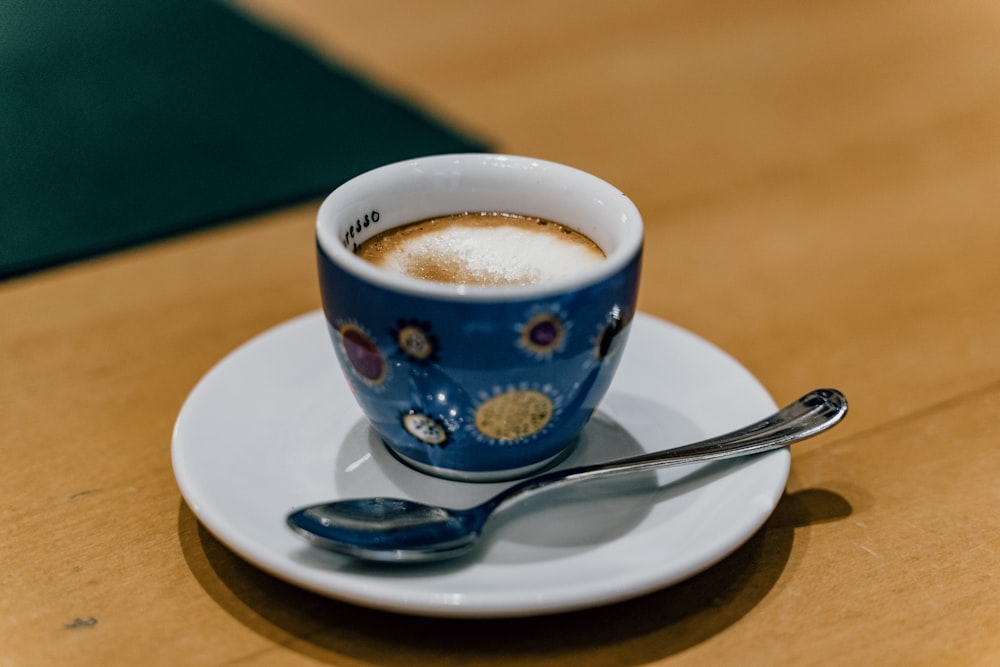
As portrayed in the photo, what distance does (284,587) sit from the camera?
0.53 meters

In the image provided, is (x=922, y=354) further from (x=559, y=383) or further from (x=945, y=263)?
(x=559, y=383)

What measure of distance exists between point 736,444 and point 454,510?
167 millimetres

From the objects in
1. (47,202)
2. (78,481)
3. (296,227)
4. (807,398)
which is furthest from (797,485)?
(47,202)

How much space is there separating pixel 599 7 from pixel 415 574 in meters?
1.20

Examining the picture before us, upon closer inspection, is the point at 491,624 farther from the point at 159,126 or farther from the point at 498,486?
the point at 159,126

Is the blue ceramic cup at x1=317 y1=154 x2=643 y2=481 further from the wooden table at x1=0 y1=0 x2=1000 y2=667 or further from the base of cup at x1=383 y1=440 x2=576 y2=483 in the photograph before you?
the wooden table at x1=0 y1=0 x2=1000 y2=667

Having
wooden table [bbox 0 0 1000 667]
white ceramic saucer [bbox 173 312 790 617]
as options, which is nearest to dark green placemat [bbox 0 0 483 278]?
wooden table [bbox 0 0 1000 667]

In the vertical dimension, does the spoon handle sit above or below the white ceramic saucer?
above

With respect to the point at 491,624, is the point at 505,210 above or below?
above

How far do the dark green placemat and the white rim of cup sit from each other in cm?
41

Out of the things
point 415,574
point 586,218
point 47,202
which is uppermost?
point 586,218

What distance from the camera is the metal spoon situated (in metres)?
0.49

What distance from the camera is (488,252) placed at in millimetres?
611

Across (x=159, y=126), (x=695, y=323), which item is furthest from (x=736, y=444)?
(x=159, y=126)
